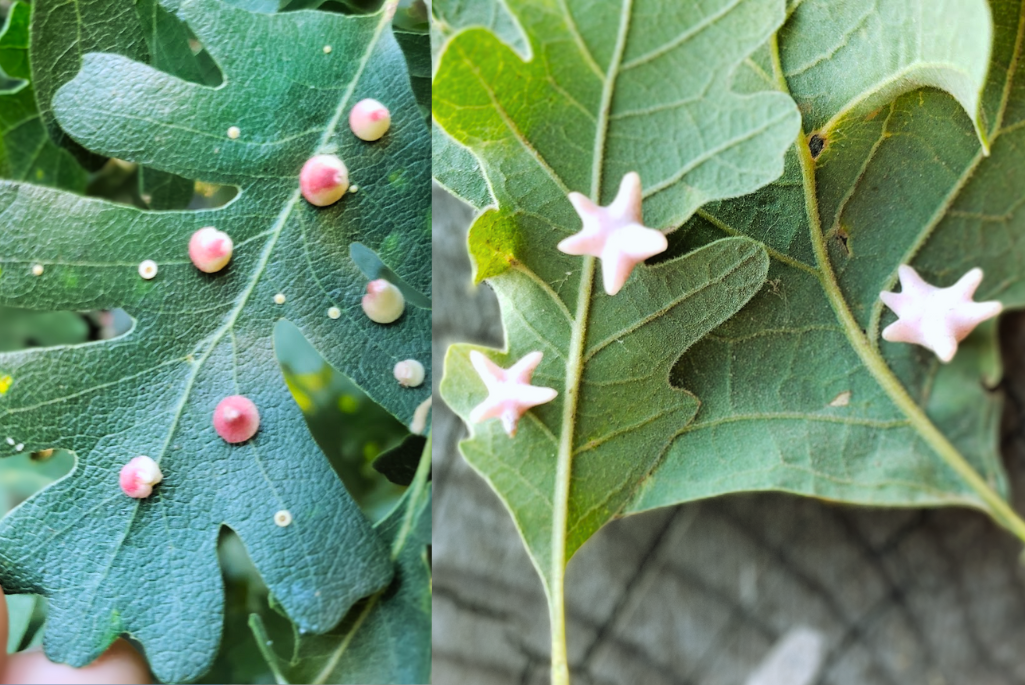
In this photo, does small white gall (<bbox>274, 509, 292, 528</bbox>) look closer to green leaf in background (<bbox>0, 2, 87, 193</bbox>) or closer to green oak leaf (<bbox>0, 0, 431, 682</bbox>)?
green oak leaf (<bbox>0, 0, 431, 682</bbox>)

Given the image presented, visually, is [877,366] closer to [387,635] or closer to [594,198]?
[594,198]

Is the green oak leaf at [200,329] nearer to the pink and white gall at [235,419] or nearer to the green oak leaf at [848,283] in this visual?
the pink and white gall at [235,419]

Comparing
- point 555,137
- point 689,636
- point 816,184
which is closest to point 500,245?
point 555,137

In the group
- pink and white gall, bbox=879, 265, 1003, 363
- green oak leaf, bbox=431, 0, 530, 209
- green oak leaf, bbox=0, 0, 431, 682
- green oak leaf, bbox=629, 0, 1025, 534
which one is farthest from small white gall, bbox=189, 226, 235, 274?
pink and white gall, bbox=879, 265, 1003, 363

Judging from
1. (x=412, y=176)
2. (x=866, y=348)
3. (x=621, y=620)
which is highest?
(x=866, y=348)

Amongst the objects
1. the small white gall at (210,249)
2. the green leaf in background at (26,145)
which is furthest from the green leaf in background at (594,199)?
the green leaf in background at (26,145)

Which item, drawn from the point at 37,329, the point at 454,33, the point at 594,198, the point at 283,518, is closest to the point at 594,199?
the point at 594,198

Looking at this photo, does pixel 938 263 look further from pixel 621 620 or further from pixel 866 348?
pixel 621 620
